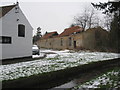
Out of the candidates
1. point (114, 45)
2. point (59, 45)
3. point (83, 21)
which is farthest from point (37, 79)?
point (83, 21)

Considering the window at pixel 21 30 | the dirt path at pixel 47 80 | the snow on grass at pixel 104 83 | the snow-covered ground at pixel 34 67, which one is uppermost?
the window at pixel 21 30

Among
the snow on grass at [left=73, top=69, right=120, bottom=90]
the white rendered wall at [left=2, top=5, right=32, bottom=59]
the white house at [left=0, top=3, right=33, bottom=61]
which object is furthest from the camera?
the white rendered wall at [left=2, top=5, right=32, bottom=59]

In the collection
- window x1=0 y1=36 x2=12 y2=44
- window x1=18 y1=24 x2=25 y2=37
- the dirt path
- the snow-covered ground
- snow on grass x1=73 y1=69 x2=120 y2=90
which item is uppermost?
window x1=18 y1=24 x2=25 y2=37

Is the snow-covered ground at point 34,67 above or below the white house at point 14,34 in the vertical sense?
below

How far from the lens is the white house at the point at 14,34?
47.8ft

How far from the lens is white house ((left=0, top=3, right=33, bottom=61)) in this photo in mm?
14555

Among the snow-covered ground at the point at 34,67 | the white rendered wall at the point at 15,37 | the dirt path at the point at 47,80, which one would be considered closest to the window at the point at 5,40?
the white rendered wall at the point at 15,37

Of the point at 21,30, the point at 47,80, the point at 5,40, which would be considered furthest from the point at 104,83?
the point at 21,30

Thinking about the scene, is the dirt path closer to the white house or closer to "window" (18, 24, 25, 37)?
the white house

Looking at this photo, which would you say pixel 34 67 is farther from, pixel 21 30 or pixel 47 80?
pixel 21 30

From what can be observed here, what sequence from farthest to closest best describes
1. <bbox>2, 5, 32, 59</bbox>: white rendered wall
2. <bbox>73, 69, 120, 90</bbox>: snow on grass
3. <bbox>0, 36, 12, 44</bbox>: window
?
<bbox>2, 5, 32, 59</bbox>: white rendered wall → <bbox>0, 36, 12, 44</bbox>: window → <bbox>73, 69, 120, 90</bbox>: snow on grass

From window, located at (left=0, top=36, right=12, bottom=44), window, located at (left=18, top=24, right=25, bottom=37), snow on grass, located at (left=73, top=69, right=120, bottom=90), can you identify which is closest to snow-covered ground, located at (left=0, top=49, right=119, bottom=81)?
window, located at (left=0, top=36, right=12, bottom=44)

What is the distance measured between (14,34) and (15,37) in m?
0.35

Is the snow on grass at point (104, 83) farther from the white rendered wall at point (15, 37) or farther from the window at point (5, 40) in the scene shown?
the window at point (5, 40)
